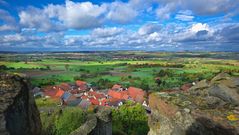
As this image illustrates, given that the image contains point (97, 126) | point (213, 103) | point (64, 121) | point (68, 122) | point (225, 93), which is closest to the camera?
point (213, 103)

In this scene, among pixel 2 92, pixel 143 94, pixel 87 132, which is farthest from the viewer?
pixel 143 94

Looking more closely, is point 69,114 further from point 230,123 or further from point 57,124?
point 230,123

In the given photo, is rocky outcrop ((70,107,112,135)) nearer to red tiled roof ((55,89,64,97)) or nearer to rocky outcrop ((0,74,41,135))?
rocky outcrop ((0,74,41,135))

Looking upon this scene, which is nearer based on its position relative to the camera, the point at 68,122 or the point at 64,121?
the point at 64,121

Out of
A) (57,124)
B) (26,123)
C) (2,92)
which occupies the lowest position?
(57,124)

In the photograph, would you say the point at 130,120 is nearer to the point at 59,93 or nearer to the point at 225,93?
the point at 225,93

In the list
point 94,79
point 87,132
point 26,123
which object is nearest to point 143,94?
point 94,79

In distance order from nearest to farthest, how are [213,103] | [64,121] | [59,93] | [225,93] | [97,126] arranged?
1. [213,103]
2. [225,93]
3. [97,126]
4. [64,121]
5. [59,93]

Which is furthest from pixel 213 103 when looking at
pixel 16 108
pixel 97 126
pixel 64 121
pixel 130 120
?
pixel 130 120

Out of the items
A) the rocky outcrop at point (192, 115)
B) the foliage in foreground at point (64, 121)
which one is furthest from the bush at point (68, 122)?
the rocky outcrop at point (192, 115)
